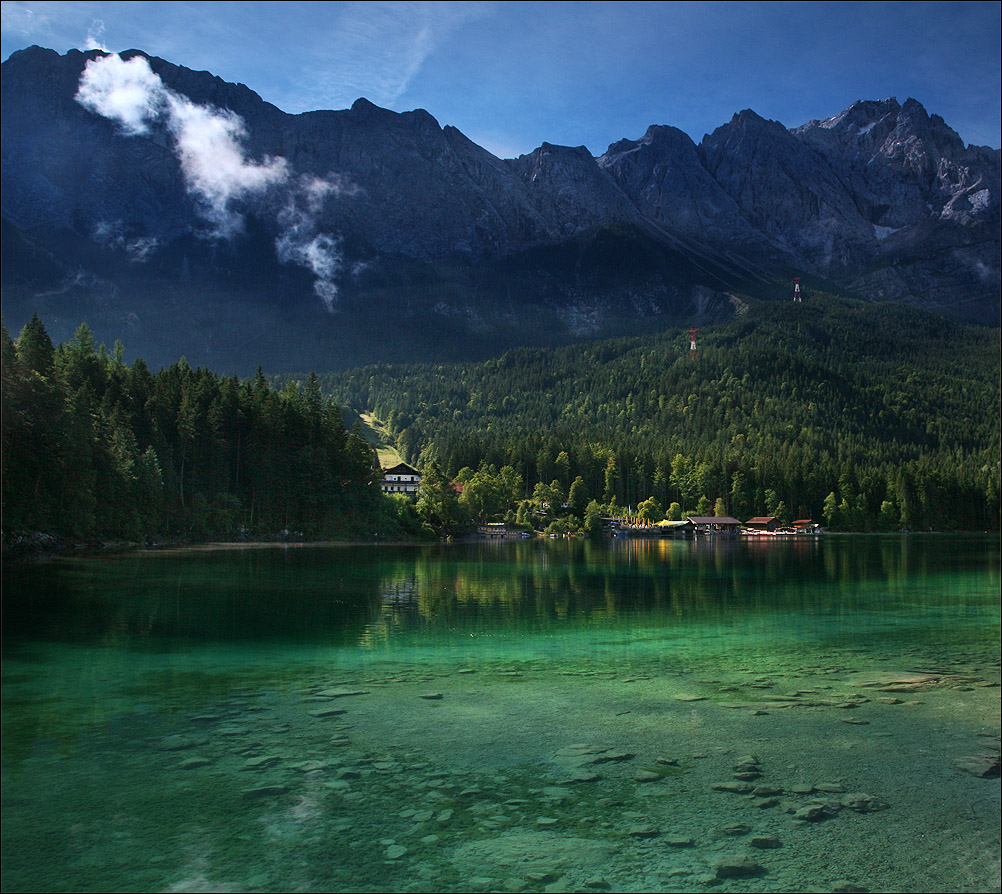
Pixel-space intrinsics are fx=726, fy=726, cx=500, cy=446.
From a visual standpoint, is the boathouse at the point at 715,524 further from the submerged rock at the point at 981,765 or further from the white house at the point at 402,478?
the submerged rock at the point at 981,765

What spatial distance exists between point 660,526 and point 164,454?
364 feet

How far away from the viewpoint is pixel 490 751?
15258 mm

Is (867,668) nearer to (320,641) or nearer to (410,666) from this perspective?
(410,666)

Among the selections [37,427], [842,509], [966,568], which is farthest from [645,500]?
[37,427]

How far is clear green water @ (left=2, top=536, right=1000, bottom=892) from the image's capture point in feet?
35.5

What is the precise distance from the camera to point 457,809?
1252 centimetres

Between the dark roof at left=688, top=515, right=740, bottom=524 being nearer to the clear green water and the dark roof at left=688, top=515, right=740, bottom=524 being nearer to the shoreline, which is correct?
the shoreline

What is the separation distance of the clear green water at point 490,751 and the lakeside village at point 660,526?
11062 cm

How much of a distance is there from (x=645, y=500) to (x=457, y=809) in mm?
167989

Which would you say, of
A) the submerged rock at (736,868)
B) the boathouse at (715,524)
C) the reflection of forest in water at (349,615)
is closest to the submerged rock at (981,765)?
the submerged rock at (736,868)

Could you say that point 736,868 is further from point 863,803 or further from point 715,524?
point 715,524

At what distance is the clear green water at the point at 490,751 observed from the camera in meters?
10.8

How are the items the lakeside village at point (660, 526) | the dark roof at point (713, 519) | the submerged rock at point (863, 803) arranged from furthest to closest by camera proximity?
1. the dark roof at point (713, 519)
2. the lakeside village at point (660, 526)
3. the submerged rock at point (863, 803)

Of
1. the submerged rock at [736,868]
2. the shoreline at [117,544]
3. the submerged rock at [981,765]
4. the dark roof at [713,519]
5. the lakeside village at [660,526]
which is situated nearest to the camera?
the submerged rock at [736,868]
